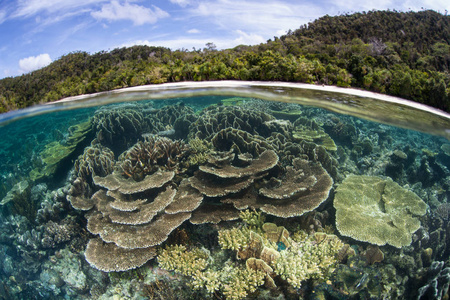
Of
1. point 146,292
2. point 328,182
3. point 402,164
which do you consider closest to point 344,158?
point 402,164

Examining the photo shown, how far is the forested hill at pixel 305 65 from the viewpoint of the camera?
10.1 meters

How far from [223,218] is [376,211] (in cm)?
416

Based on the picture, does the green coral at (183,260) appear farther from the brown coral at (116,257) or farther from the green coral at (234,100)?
the green coral at (234,100)

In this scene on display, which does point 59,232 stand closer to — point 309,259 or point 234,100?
point 309,259

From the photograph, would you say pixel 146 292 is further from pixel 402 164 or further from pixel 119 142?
pixel 402 164

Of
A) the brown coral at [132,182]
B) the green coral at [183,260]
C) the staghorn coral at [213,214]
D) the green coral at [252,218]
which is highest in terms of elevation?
the brown coral at [132,182]

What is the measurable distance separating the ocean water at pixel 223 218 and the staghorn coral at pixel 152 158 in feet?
0.14

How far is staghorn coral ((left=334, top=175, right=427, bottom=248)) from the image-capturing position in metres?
4.92

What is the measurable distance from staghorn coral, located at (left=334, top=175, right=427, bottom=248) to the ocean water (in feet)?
0.11

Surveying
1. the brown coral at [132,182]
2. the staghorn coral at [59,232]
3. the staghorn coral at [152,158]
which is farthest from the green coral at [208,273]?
the staghorn coral at [59,232]

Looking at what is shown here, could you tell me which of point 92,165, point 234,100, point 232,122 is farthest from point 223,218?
point 234,100

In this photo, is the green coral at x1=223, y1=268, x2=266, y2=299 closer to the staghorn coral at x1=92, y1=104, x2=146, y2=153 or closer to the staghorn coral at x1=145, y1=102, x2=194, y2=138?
the staghorn coral at x1=145, y1=102, x2=194, y2=138

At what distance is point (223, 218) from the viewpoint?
502 centimetres

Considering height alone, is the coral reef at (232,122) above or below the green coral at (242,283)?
above
